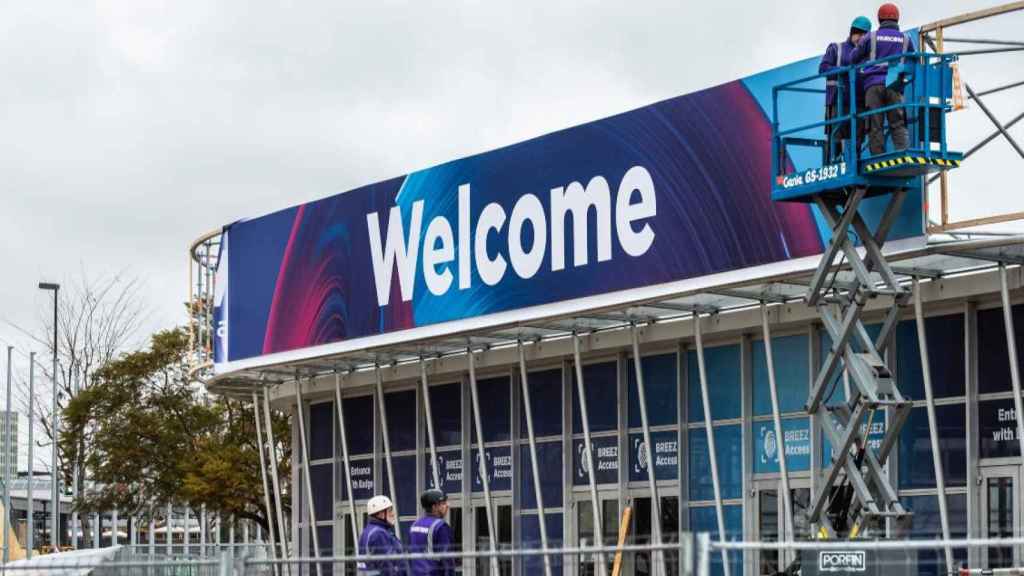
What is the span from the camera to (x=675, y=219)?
76.9ft

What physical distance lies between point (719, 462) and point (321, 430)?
34.2 ft

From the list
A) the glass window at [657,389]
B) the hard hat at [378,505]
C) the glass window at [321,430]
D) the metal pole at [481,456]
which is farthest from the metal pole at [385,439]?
the hard hat at [378,505]

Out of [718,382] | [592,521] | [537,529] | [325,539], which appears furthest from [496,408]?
[325,539]

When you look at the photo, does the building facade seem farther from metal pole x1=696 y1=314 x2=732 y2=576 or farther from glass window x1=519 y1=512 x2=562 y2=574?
metal pole x1=696 y1=314 x2=732 y2=576

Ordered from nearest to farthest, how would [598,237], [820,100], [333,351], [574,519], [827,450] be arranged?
1. [820,100]
2. [827,450]
3. [598,237]
4. [574,519]
5. [333,351]

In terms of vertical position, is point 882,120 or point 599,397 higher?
point 882,120

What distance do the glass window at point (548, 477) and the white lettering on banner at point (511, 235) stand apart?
8.99 ft

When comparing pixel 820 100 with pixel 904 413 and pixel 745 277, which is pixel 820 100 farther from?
pixel 904 413

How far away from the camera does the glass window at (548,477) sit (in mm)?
27203

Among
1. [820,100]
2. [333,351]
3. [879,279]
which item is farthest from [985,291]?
[333,351]

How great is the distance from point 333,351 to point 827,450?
9.50 metres

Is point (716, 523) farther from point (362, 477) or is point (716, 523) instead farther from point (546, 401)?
point (362, 477)

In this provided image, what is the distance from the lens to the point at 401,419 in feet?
100

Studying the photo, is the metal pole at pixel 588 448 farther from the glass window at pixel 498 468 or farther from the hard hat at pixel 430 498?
the hard hat at pixel 430 498
